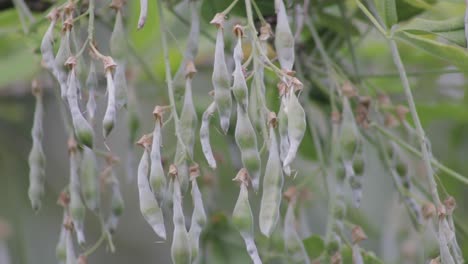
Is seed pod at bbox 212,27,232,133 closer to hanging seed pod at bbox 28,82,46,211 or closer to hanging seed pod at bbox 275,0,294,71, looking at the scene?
hanging seed pod at bbox 275,0,294,71

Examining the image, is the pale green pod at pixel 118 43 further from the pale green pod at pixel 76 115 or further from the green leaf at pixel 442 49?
the green leaf at pixel 442 49

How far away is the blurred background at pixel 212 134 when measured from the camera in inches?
51.3

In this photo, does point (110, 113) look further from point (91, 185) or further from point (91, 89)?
point (91, 185)

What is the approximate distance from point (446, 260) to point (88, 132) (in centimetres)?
36

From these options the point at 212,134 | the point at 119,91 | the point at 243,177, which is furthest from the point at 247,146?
the point at 212,134

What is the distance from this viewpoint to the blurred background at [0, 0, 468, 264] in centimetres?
130

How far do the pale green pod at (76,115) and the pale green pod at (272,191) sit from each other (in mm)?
176

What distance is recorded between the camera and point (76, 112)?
2.85 feet

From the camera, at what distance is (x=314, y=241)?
1100 mm

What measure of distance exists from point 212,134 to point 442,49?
2.86ft

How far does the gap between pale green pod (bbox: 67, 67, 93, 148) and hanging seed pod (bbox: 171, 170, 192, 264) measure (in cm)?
10

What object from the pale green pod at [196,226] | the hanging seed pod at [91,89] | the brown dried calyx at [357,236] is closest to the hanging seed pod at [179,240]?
the pale green pod at [196,226]

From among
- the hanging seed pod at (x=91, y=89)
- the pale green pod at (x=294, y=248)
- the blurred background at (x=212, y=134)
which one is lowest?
the blurred background at (x=212, y=134)

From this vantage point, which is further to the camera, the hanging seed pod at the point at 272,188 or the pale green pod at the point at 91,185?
the pale green pod at the point at 91,185
